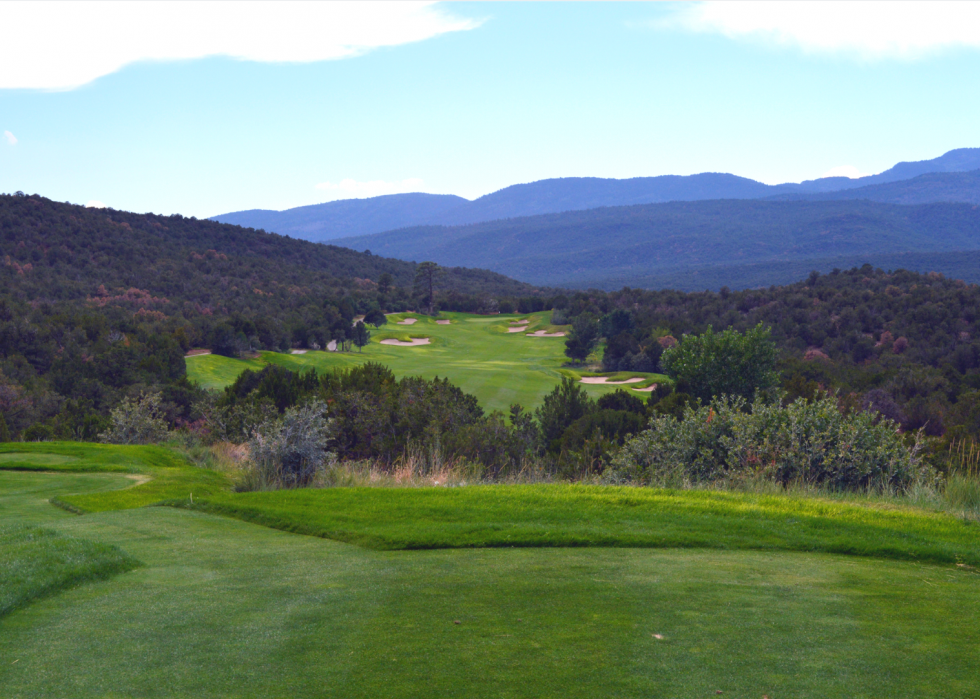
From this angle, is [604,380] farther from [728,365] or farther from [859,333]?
[859,333]

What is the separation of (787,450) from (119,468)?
1060 centimetres

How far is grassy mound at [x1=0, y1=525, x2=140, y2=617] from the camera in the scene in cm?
542

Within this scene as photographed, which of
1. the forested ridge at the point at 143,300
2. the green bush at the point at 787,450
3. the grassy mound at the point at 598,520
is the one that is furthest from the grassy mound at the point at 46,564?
the forested ridge at the point at 143,300

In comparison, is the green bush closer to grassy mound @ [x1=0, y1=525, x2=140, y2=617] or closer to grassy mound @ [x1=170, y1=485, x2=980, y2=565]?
grassy mound @ [x1=170, y1=485, x2=980, y2=565]

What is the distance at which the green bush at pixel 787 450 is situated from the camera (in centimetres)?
1124

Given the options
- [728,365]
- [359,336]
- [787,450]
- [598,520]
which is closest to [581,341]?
[359,336]

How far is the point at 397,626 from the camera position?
4770 mm

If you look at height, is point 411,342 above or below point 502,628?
below

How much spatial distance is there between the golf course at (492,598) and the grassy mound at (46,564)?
3 cm

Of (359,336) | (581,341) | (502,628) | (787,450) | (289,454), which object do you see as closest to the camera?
(502,628)

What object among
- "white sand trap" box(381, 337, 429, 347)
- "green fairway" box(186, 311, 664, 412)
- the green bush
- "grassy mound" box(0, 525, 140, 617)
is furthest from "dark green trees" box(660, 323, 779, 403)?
"white sand trap" box(381, 337, 429, 347)

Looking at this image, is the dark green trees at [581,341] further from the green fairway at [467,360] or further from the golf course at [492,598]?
the golf course at [492,598]

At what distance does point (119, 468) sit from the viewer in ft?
40.8

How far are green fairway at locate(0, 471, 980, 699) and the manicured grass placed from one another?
3.85 metres
